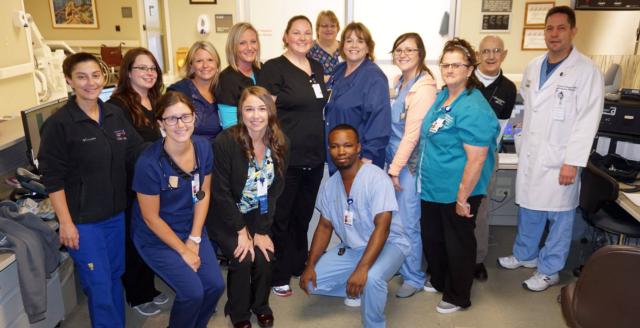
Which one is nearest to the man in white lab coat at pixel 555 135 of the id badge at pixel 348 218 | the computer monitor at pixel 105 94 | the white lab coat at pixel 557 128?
the white lab coat at pixel 557 128

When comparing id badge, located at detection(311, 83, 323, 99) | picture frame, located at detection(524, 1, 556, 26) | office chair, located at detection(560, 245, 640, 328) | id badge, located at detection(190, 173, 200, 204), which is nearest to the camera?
office chair, located at detection(560, 245, 640, 328)

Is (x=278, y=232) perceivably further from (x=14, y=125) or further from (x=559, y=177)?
(x=14, y=125)

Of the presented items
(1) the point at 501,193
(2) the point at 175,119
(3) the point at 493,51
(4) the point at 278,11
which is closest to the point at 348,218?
(2) the point at 175,119

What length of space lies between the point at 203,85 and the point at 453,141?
1.38m

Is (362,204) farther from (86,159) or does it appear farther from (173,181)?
(86,159)

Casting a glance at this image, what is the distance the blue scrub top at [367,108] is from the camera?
243 centimetres

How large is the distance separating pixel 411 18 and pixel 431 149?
3.74m

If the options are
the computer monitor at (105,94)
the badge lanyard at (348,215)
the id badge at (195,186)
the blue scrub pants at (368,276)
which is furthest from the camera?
the computer monitor at (105,94)

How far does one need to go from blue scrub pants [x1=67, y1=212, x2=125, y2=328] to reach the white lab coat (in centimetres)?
219

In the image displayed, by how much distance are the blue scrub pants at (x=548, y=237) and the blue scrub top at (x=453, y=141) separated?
2.24ft

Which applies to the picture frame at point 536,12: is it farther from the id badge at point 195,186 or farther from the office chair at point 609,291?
the id badge at point 195,186

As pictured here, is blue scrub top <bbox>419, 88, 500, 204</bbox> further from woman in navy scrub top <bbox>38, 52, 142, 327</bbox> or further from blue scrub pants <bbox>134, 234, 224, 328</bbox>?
woman in navy scrub top <bbox>38, 52, 142, 327</bbox>

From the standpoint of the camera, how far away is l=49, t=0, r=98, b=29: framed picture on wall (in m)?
8.48

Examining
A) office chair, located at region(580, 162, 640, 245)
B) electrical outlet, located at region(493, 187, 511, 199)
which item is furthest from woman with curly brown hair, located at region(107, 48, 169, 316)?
electrical outlet, located at region(493, 187, 511, 199)
